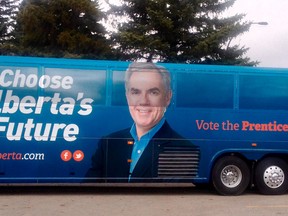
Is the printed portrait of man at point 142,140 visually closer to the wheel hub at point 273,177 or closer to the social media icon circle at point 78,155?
the social media icon circle at point 78,155

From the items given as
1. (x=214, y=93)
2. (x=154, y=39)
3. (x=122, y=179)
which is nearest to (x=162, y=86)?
(x=214, y=93)

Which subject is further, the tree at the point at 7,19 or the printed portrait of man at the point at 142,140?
the tree at the point at 7,19

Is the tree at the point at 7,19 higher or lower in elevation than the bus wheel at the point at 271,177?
higher

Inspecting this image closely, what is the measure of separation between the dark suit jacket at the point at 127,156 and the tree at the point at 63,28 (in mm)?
11172

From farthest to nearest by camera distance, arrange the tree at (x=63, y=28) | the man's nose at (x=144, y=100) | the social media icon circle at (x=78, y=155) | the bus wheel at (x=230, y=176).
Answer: the tree at (x=63, y=28) → the bus wheel at (x=230, y=176) → the man's nose at (x=144, y=100) → the social media icon circle at (x=78, y=155)

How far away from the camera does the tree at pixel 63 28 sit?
2205cm

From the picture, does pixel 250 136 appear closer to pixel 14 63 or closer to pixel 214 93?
pixel 214 93

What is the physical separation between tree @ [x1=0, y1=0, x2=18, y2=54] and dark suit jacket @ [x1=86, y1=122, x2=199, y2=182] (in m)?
18.2

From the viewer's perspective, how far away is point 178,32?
23062mm

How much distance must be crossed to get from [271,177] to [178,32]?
491 inches

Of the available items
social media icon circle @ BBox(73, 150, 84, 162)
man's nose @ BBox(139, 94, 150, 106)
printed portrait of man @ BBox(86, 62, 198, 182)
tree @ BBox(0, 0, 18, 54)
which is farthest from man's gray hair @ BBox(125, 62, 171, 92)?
→ tree @ BBox(0, 0, 18, 54)

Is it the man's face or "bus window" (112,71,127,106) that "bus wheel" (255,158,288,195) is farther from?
"bus window" (112,71,127,106)

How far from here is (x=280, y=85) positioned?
1182 centimetres

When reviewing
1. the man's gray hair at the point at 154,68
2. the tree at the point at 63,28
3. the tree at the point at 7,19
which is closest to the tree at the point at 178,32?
the tree at the point at 63,28
